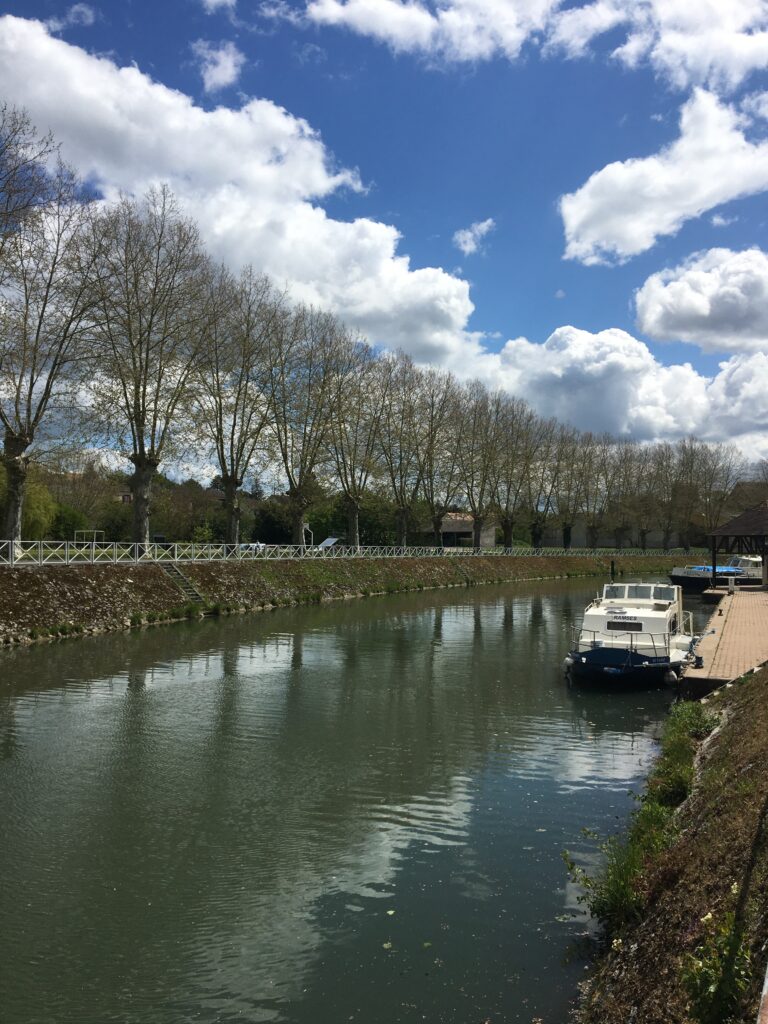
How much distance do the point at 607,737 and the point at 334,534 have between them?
208 ft

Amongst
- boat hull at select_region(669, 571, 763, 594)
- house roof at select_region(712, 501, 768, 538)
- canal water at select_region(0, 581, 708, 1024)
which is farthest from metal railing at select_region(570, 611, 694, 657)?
boat hull at select_region(669, 571, 763, 594)

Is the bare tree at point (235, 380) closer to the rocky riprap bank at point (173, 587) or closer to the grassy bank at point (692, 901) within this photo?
the rocky riprap bank at point (173, 587)

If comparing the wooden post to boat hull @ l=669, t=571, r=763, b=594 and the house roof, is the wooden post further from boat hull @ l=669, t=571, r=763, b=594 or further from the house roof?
the house roof

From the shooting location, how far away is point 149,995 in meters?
5.93

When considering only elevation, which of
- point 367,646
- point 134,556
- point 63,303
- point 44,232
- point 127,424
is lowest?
point 367,646

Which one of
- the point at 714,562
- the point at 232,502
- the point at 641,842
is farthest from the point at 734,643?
the point at 714,562

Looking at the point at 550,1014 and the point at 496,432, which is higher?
the point at 496,432

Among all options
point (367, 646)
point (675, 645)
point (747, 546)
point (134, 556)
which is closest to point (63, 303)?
point (134, 556)

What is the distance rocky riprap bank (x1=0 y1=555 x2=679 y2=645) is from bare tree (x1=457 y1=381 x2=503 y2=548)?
385 inches

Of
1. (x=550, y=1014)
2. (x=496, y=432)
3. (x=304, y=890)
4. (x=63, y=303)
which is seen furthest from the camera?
(x=496, y=432)

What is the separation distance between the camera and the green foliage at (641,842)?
21.9 ft

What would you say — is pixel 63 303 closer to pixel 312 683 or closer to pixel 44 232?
pixel 44 232

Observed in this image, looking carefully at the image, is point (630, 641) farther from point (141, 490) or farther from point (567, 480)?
point (567, 480)

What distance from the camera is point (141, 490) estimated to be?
3416 cm
